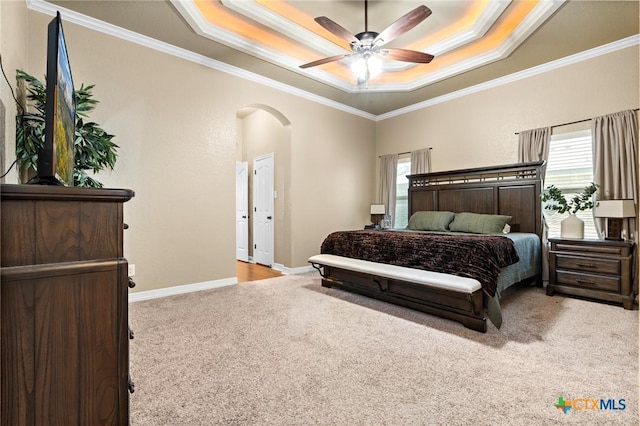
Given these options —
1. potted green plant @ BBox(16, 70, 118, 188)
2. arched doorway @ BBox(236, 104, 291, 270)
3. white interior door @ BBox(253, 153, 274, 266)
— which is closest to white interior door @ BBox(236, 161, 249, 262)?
arched doorway @ BBox(236, 104, 291, 270)

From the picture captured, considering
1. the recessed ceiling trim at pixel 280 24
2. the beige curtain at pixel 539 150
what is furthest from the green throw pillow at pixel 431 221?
the recessed ceiling trim at pixel 280 24

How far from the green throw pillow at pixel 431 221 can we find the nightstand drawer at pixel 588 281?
1.46m

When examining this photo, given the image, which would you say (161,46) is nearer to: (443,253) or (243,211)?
(243,211)

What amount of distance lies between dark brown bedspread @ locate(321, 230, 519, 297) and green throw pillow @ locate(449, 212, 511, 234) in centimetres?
89

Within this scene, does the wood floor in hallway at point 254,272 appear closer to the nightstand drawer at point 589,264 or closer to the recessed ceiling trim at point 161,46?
the recessed ceiling trim at point 161,46

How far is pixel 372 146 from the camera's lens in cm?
→ 636

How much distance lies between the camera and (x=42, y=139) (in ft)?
7.84

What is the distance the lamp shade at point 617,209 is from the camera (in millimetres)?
3203

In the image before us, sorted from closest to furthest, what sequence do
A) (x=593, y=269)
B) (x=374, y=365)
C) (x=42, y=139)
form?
1. (x=374, y=365)
2. (x=42, y=139)
3. (x=593, y=269)

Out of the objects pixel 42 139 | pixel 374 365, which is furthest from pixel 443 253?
pixel 42 139

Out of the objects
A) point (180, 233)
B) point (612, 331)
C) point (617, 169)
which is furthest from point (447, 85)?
point (180, 233)

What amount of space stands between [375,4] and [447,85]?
2.13 meters

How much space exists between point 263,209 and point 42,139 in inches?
145

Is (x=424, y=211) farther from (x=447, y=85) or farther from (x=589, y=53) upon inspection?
(x=589, y=53)
